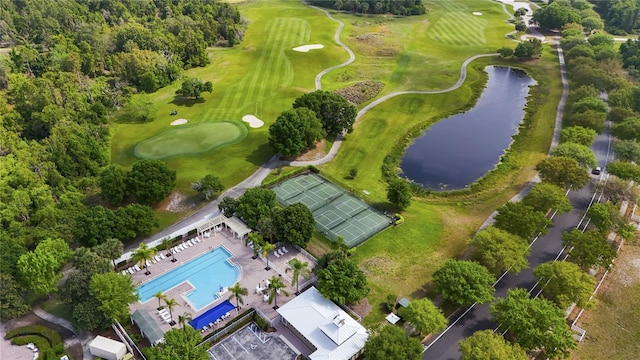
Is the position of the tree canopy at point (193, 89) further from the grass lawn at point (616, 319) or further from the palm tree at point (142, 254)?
the grass lawn at point (616, 319)

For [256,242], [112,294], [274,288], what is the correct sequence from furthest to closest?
[256,242], [274,288], [112,294]

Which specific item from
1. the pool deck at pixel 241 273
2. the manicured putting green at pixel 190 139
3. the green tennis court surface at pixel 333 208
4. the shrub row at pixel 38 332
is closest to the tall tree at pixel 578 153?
the green tennis court surface at pixel 333 208

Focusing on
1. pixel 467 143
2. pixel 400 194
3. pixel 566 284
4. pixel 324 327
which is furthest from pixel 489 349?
pixel 467 143

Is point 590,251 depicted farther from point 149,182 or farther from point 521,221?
point 149,182

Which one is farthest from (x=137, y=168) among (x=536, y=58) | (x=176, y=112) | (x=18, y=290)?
(x=536, y=58)

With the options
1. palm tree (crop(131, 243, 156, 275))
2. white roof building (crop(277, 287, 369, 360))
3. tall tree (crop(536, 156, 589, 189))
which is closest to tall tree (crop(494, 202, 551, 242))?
tall tree (crop(536, 156, 589, 189))

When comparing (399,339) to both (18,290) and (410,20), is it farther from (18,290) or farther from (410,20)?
(410,20)

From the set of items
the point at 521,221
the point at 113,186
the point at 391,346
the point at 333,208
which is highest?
the point at 521,221
